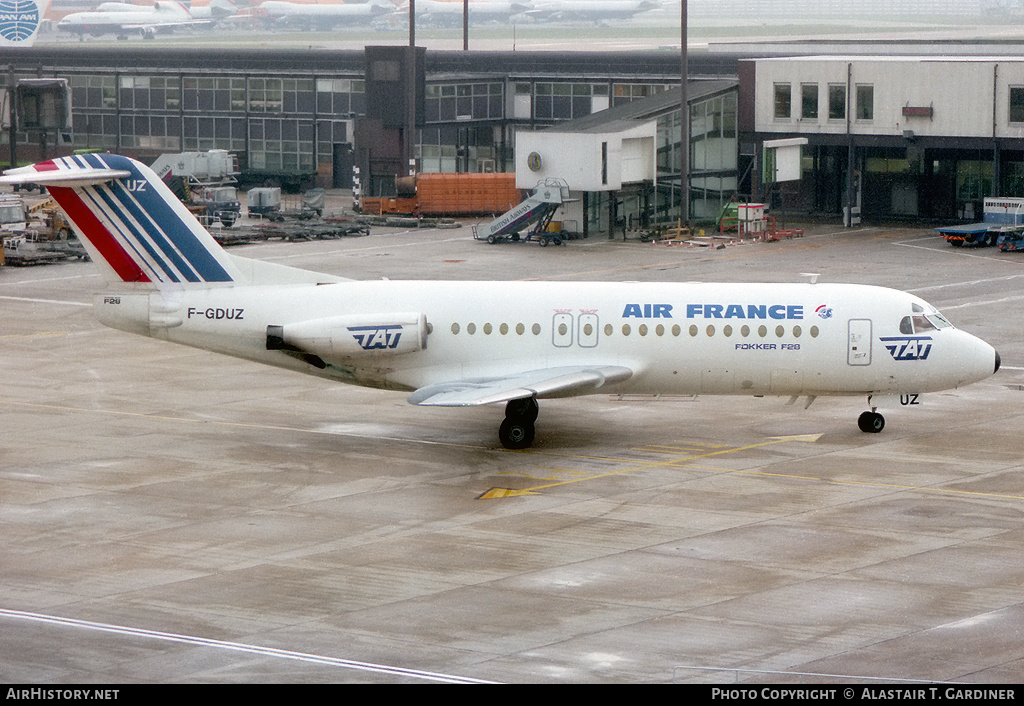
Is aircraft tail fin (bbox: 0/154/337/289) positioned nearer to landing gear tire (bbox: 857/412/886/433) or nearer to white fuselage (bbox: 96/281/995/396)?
white fuselage (bbox: 96/281/995/396)

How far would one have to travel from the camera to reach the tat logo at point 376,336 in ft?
113

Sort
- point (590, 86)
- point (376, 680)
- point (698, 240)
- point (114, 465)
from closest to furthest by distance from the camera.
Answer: point (376, 680) < point (114, 465) < point (698, 240) < point (590, 86)

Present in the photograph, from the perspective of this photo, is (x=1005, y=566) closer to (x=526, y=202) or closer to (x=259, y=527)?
(x=259, y=527)

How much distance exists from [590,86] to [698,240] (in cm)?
2957

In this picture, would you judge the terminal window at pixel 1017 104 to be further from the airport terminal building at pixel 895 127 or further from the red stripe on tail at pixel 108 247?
the red stripe on tail at pixel 108 247

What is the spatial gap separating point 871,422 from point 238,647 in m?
19.5

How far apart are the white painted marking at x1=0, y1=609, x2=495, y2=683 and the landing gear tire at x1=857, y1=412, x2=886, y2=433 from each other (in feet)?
61.5

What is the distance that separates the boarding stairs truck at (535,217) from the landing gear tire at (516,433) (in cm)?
4343

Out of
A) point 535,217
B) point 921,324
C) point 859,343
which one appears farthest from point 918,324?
point 535,217

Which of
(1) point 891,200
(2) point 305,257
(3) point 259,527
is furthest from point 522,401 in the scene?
(1) point 891,200

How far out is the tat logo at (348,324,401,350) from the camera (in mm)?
34500

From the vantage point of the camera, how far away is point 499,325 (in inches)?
1389

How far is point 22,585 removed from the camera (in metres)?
24.4

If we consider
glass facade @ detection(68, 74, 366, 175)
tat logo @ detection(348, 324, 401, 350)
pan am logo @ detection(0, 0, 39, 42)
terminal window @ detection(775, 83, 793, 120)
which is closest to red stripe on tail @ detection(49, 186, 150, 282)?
tat logo @ detection(348, 324, 401, 350)
